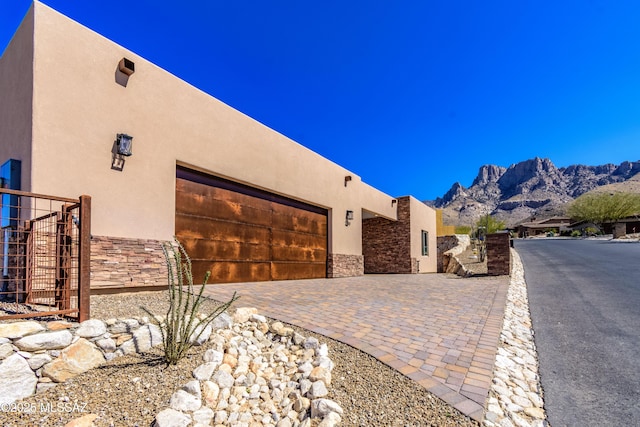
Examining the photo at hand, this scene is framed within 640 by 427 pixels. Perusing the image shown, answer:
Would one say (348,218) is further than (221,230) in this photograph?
Yes

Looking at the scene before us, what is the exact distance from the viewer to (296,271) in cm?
963

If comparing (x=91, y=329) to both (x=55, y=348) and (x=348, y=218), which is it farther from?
(x=348, y=218)

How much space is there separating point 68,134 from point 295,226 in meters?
5.98

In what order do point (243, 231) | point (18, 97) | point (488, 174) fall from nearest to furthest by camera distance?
point (18, 97), point (243, 231), point (488, 174)

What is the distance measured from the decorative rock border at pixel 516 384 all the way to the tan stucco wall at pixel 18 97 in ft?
19.5

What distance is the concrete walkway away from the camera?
2.80 m

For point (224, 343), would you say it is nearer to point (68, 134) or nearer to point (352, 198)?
point (68, 134)

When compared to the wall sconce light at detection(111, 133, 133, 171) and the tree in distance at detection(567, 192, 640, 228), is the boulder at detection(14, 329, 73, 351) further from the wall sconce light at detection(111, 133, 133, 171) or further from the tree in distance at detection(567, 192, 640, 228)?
the tree in distance at detection(567, 192, 640, 228)

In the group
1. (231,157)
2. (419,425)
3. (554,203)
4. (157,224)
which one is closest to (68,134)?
(157,224)

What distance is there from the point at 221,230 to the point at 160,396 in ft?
16.3

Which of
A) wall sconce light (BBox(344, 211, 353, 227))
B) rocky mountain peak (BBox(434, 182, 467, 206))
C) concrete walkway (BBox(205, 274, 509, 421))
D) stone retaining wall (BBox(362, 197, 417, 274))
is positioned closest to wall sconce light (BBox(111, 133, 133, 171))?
concrete walkway (BBox(205, 274, 509, 421))

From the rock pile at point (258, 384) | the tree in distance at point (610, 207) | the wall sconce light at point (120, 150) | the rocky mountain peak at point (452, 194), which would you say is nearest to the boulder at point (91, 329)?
the rock pile at point (258, 384)

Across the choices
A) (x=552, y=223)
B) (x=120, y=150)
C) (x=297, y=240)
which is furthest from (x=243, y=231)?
(x=552, y=223)

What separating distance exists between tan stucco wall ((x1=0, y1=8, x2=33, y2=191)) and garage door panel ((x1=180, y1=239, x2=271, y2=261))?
280cm
